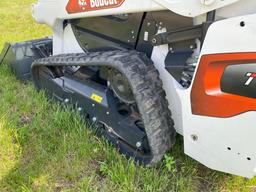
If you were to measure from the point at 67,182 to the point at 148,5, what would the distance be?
3.75ft

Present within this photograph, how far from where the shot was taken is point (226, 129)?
73.5 inches

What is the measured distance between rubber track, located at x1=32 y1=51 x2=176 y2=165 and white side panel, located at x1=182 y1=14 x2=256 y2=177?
A: 0.20m

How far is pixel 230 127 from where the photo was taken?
1846 millimetres

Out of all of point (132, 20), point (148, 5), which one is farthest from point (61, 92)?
point (148, 5)

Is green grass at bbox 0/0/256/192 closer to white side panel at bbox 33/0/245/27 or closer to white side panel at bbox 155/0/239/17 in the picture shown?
white side panel at bbox 33/0/245/27

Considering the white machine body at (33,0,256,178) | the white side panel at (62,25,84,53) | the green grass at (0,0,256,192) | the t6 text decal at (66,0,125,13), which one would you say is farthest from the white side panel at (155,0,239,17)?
the white side panel at (62,25,84,53)

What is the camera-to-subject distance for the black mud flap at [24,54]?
3.58m

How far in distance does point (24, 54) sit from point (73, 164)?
155 cm

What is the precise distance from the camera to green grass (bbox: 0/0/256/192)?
228 cm

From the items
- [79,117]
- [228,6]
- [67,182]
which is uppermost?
[228,6]

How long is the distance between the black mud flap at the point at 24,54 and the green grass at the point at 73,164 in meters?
0.66

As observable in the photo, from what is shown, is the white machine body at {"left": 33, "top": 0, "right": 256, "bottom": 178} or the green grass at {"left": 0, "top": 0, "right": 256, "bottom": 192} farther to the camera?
the green grass at {"left": 0, "top": 0, "right": 256, "bottom": 192}

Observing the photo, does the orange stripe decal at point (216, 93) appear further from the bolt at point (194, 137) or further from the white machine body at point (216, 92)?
the bolt at point (194, 137)

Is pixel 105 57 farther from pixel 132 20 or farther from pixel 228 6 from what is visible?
pixel 228 6
